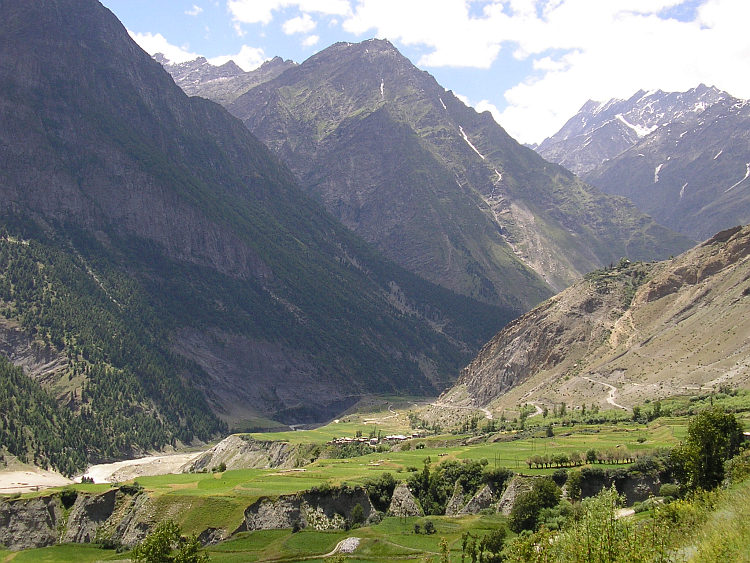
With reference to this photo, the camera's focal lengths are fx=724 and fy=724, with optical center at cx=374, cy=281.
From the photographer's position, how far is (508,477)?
10031 centimetres

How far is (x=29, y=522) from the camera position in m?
117

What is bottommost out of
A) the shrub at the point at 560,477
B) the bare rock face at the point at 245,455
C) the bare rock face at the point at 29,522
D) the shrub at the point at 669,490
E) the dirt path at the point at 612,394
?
→ the bare rock face at the point at 245,455

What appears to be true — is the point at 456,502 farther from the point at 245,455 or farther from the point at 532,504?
the point at 245,455

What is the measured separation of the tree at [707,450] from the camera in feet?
253

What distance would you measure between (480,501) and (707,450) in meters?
32.5

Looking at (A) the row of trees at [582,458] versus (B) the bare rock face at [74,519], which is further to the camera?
→ (B) the bare rock face at [74,519]

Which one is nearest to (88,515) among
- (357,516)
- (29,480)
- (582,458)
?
(357,516)

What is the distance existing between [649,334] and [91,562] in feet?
456

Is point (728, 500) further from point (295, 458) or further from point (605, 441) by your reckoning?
point (295, 458)

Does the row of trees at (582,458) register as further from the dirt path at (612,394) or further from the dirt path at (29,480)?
the dirt path at (29,480)

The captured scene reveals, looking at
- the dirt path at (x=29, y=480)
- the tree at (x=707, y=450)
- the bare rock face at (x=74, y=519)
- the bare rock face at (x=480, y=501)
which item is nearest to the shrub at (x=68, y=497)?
the bare rock face at (x=74, y=519)

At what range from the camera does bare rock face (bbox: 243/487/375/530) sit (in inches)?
3915

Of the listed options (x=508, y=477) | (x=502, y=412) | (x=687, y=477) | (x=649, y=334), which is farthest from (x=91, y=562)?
(x=649, y=334)

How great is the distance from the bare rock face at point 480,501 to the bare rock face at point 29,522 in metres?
63.9
